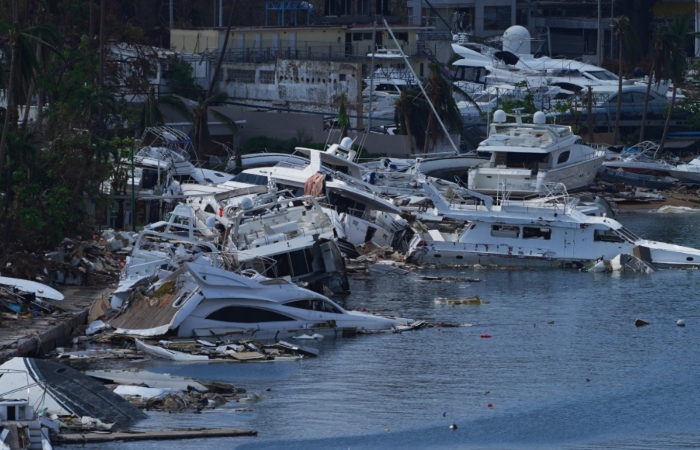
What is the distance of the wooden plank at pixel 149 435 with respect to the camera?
21.1 meters

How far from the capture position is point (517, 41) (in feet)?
257

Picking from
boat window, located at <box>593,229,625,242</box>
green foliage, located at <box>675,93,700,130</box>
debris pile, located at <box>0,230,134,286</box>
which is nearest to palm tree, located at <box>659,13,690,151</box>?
green foliage, located at <box>675,93,700,130</box>

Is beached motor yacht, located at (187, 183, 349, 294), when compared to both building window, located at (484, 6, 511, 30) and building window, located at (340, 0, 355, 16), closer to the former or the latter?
building window, located at (340, 0, 355, 16)

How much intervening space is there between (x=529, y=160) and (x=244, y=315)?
22.2 m

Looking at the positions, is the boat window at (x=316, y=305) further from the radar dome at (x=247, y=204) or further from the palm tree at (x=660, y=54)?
the palm tree at (x=660, y=54)

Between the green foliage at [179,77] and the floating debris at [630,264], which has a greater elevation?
the green foliage at [179,77]

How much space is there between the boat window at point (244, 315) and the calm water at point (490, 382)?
935mm

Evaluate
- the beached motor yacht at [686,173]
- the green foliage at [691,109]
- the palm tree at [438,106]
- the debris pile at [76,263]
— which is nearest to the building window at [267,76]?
the palm tree at [438,106]

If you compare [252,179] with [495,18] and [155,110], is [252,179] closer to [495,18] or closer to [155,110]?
[155,110]

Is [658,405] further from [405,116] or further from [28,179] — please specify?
[405,116]

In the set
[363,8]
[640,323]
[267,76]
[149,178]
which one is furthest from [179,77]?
[640,323]

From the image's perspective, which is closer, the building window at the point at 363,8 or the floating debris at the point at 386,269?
the floating debris at the point at 386,269

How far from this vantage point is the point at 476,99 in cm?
6888

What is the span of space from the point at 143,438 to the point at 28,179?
14.5 m
